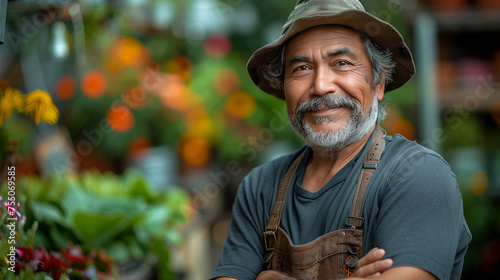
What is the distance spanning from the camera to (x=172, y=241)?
134 inches

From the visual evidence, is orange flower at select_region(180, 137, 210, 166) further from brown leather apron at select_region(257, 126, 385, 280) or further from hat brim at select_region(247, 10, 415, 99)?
brown leather apron at select_region(257, 126, 385, 280)

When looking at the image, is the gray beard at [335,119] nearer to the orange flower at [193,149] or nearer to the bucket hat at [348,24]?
the bucket hat at [348,24]

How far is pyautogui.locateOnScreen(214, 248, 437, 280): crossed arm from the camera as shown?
154 cm

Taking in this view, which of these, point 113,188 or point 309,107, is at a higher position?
point 309,107

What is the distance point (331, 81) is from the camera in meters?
1.86

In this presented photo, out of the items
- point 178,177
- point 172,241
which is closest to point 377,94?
point 172,241

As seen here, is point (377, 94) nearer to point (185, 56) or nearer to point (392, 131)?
point (392, 131)

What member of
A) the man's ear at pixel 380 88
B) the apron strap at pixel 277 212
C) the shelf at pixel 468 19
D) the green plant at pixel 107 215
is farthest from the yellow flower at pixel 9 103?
the shelf at pixel 468 19

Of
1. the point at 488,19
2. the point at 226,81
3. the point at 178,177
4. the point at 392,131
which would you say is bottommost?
the point at 178,177

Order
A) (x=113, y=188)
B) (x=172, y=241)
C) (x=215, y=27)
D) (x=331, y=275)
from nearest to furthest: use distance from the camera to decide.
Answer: (x=331, y=275) < (x=172, y=241) < (x=113, y=188) < (x=215, y=27)

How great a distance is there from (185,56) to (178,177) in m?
1.24

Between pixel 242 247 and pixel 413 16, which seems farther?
pixel 413 16

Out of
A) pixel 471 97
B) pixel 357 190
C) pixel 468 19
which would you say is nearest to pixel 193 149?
pixel 471 97

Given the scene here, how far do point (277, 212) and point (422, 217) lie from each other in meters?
0.51
